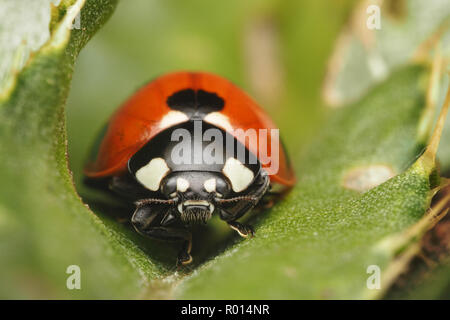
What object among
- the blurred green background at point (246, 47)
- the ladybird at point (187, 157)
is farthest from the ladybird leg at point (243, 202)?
the blurred green background at point (246, 47)

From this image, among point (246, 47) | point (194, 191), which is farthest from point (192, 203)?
point (246, 47)

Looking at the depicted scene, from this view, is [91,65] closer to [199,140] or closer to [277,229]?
[199,140]

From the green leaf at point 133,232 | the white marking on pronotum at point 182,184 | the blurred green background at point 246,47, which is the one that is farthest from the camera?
the blurred green background at point 246,47

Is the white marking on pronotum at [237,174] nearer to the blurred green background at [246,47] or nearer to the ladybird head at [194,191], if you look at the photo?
the ladybird head at [194,191]

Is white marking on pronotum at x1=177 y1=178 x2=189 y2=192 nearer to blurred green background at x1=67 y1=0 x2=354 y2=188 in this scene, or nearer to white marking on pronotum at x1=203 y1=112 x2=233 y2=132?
white marking on pronotum at x1=203 y1=112 x2=233 y2=132

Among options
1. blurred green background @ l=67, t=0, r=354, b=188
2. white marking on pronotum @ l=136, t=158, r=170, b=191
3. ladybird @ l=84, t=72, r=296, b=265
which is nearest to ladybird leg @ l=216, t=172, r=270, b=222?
ladybird @ l=84, t=72, r=296, b=265

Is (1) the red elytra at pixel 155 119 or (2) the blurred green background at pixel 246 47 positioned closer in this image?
(1) the red elytra at pixel 155 119
